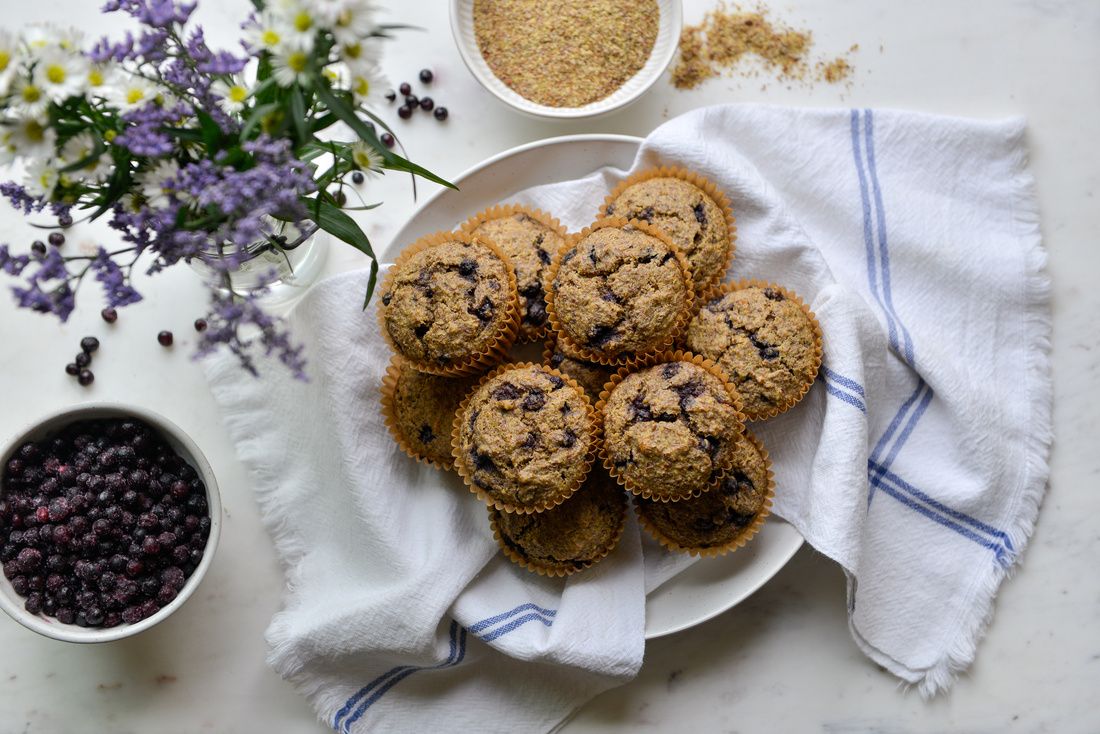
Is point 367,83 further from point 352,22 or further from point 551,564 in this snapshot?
point 551,564

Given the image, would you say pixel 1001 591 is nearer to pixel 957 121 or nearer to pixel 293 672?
pixel 957 121

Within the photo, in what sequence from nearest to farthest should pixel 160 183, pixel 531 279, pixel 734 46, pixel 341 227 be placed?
pixel 160 183
pixel 341 227
pixel 531 279
pixel 734 46

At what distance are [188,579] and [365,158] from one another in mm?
1293

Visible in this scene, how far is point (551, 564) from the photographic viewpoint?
8.07 ft

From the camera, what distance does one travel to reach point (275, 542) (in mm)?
2666

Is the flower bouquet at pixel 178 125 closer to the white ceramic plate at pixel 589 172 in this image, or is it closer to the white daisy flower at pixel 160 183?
the white daisy flower at pixel 160 183

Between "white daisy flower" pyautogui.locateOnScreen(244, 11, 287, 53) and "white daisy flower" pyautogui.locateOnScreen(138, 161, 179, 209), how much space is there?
0.93 ft

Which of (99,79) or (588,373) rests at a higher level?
(99,79)

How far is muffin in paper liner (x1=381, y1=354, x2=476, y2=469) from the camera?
2.45 m

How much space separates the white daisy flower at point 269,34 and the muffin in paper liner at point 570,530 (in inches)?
52.2

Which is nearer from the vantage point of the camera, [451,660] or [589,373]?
[589,373]

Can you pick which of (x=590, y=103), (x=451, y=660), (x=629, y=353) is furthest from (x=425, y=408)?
(x=590, y=103)

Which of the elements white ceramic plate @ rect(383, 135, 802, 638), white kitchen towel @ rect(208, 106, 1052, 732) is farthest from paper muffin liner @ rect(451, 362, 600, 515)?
white ceramic plate @ rect(383, 135, 802, 638)

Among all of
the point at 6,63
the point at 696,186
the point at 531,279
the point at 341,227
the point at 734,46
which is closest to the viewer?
the point at 6,63
